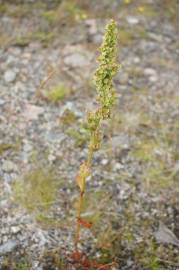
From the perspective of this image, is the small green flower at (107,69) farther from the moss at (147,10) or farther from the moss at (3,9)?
the moss at (147,10)

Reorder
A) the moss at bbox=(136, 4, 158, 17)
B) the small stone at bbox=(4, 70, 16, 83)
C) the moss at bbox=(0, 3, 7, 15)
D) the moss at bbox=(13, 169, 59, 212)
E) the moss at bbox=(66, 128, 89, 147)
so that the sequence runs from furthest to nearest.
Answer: the moss at bbox=(136, 4, 158, 17) < the moss at bbox=(0, 3, 7, 15) < the small stone at bbox=(4, 70, 16, 83) < the moss at bbox=(66, 128, 89, 147) < the moss at bbox=(13, 169, 59, 212)

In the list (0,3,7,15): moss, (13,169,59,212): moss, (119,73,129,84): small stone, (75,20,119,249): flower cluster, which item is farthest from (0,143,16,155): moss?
(0,3,7,15): moss

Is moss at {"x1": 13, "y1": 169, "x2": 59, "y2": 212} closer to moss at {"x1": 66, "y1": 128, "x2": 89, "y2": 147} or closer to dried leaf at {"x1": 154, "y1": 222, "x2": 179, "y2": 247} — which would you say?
moss at {"x1": 66, "y1": 128, "x2": 89, "y2": 147}

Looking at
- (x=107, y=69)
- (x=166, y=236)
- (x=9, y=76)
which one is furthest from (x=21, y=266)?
(x=9, y=76)

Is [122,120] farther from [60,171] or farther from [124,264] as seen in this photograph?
[124,264]

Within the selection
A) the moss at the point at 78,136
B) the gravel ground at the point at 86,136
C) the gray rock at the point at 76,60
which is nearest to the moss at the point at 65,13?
the gravel ground at the point at 86,136

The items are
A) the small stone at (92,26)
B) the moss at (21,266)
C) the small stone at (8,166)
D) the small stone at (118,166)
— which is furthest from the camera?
the small stone at (92,26)

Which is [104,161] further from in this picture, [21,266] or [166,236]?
[21,266]
